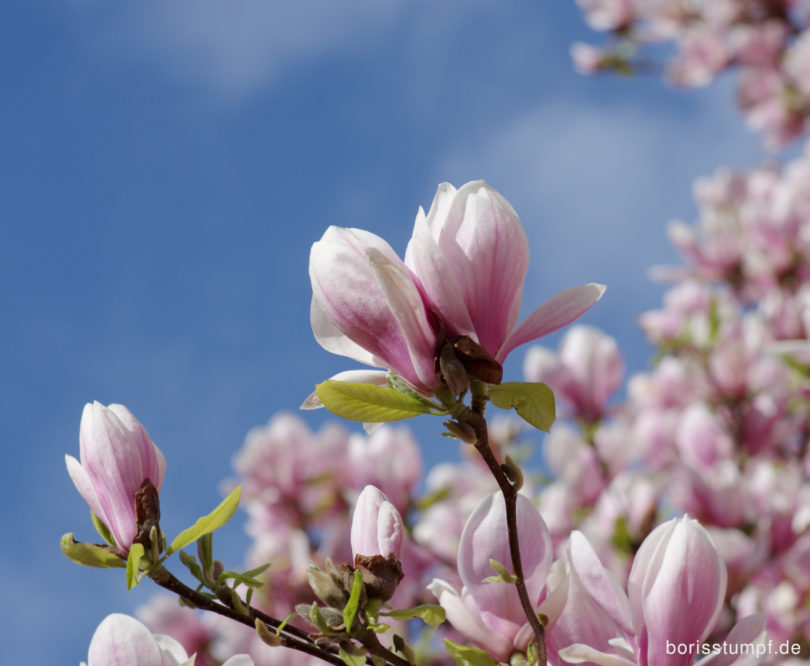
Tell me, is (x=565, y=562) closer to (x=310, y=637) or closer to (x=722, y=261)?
(x=310, y=637)

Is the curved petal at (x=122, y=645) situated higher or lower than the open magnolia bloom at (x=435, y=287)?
lower

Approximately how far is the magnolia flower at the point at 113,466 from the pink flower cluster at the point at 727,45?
5.84m

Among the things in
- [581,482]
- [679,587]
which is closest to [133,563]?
[679,587]

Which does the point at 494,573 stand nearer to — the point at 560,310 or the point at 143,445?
the point at 560,310

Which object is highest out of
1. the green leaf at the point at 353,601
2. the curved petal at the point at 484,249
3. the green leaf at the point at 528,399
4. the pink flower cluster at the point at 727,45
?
the pink flower cluster at the point at 727,45

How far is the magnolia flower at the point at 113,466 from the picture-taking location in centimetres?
127

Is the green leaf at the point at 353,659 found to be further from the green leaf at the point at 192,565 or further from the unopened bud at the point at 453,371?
the unopened bud at the point at 453,371

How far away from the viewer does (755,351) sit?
3.97 meters

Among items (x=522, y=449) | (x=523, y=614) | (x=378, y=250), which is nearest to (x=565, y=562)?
(x=523, y=614)

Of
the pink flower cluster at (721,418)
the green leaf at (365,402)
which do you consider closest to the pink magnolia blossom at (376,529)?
the green leaf at (365,402)

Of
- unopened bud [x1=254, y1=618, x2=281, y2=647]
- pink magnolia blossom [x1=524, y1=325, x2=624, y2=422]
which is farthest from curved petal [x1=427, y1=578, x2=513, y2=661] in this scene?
pink magnolia blossom [x1=524, y1=325, x2=624, y2=422]

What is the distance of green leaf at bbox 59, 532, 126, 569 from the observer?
126cm

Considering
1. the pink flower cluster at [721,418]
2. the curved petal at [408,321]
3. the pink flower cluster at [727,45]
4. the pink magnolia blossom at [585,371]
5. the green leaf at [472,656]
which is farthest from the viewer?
the pink flower cluster at [727,45]

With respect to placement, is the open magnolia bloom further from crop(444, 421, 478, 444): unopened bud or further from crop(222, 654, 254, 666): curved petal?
crop(222, 654, 254, 666): curved petal
